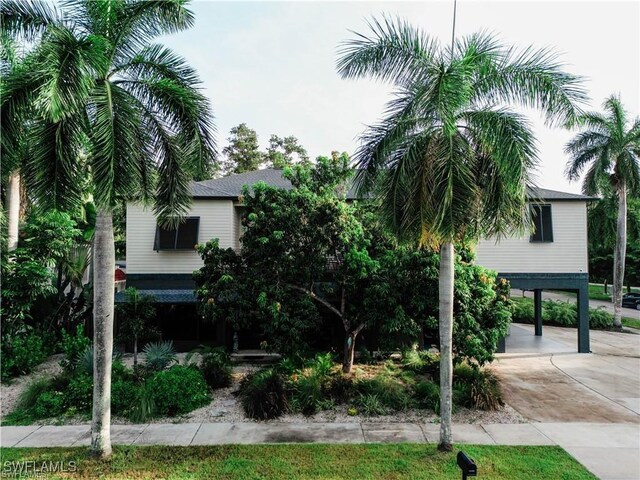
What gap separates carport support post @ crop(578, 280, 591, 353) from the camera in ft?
53.6

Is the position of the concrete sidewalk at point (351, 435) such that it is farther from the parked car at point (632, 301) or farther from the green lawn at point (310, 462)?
the parked car at point (632, 301)

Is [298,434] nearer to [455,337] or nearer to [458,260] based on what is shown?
[455,337]

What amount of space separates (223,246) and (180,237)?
5.61ft

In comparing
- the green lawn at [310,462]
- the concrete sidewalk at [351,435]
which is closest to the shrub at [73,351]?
the concrete sidewalk at [351,435]

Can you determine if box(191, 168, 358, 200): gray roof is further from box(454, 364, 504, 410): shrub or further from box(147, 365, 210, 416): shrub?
box(454, 364, 504, 410): shrub

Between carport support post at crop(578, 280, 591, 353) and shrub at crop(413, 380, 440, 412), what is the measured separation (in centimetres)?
948

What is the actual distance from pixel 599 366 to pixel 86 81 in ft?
58.0

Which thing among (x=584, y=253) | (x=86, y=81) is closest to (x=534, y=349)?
(x=584, y=253)

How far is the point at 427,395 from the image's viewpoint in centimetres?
1037

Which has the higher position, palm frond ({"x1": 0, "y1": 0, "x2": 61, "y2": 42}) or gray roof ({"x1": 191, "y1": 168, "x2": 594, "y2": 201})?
palm frond ({"x1": 0, "y1": 0, "x2": 61, "y2": 42})

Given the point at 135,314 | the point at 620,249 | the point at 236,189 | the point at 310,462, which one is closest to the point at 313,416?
the point at 310,462

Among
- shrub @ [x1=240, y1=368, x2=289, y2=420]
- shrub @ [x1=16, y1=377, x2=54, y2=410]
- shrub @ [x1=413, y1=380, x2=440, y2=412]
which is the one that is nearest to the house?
shrub @ [x1=16, y1=377, x2=54, y2=410]

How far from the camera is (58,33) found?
6383 millimetres

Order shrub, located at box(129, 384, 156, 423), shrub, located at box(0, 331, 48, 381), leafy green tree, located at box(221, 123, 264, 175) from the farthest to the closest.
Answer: leafy green tree, located at box(221, 123, 264, 175)
shrub, located at box(0, 331, 48, 381)
shrub, located at box(129, 384, 156, 423)
